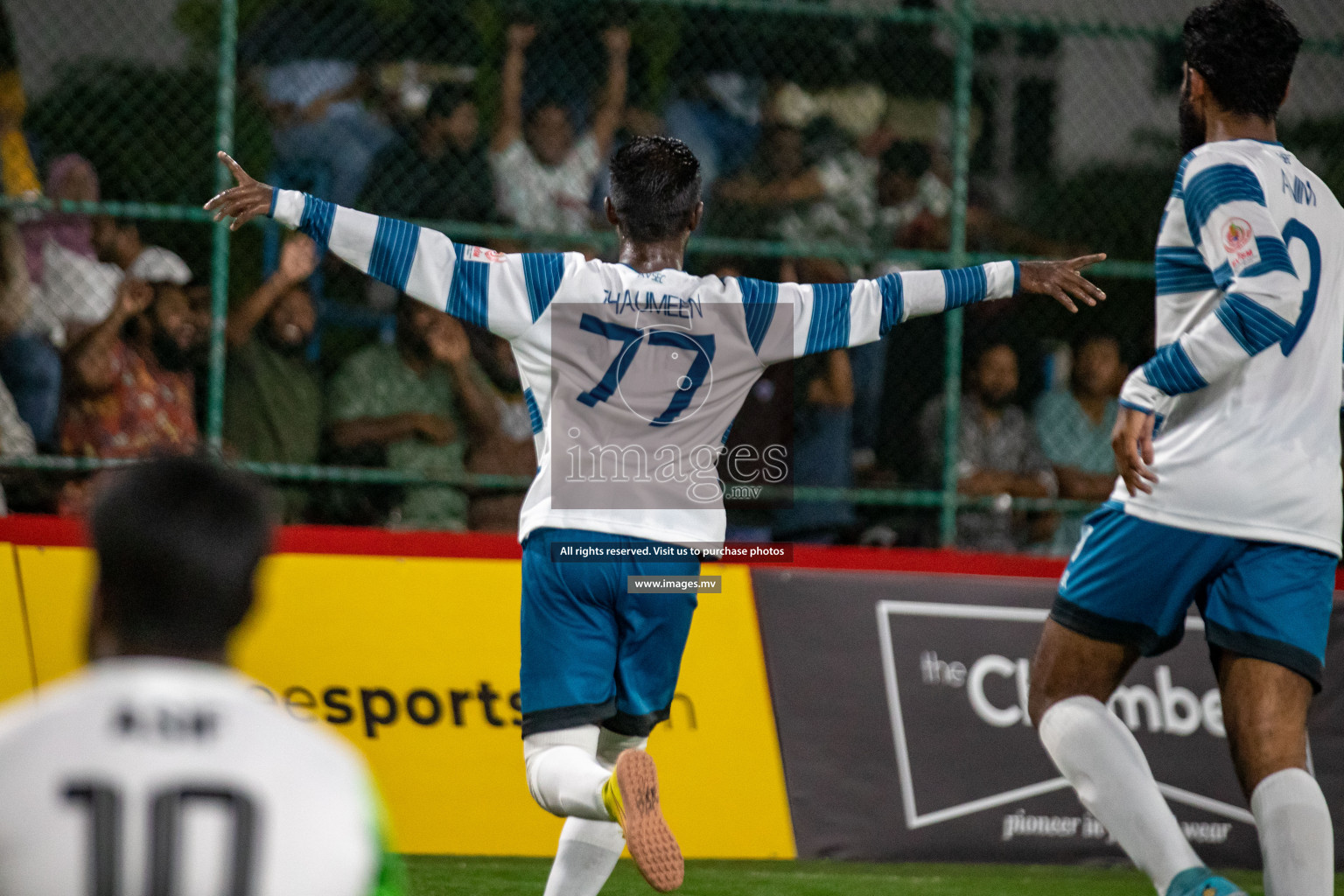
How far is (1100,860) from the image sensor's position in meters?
Answer: 5.34

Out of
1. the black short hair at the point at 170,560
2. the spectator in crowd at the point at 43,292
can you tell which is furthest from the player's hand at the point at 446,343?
the black short hair at the point at 170,560

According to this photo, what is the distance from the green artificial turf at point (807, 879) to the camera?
183 inches

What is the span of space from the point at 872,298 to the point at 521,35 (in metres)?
3.71

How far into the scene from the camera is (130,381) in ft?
20.1

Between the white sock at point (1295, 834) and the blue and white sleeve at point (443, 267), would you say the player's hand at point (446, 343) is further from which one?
the white sock at point (1295, 834)

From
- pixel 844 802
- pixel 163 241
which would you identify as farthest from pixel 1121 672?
pixel 163 241

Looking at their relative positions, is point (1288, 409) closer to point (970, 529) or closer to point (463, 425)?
point (970, 529)

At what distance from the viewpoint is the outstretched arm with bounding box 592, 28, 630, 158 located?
6.89 metres

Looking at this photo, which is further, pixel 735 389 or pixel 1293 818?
pixel 735 389

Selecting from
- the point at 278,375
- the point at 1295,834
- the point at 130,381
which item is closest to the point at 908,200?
the point at 278,375

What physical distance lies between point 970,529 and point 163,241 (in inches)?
150

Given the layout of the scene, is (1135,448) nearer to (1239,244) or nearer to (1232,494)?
(1232,494)

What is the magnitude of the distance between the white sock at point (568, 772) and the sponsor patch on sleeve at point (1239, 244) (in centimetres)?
174

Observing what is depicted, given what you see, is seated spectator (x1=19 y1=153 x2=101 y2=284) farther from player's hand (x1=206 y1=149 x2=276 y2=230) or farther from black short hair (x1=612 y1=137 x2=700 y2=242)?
black short hair (x1=612 y1=137 x2=700 y2=242)
